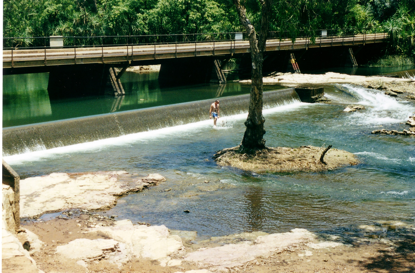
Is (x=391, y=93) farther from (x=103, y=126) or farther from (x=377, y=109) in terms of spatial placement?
(x=103, y=126)

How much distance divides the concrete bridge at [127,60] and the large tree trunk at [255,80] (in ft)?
28.5

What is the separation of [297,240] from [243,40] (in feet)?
126

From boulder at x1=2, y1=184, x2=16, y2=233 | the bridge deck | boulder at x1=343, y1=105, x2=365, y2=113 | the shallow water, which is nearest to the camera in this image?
boulder at x1=2, y1=184, x2=16, y2=233

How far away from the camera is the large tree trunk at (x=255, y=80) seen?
15.2m

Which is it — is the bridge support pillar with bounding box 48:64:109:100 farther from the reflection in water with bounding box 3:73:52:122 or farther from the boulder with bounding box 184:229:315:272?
the boulder with bounding box 184:229:315:272

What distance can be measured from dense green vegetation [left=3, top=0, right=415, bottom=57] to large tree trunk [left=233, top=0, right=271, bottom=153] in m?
29.2

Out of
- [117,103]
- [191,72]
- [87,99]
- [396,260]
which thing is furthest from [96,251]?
[191,72]

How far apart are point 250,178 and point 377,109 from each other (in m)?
15.9

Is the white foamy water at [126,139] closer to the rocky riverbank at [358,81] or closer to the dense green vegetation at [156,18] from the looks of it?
the rocky riverbank at [358,81]

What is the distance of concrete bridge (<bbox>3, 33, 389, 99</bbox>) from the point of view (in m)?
27.9

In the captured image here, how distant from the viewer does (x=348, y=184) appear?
13.6 m

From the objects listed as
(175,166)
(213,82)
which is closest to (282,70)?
(213,82)

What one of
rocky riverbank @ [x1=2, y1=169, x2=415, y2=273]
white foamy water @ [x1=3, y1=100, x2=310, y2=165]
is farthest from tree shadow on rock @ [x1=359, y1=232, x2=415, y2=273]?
white foamy water @ [x1=3, y1=100, x2=310, y2=165]

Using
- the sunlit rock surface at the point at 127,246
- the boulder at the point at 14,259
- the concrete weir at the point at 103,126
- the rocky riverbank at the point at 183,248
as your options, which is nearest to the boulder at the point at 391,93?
the concrete weir at the point at 103,126
